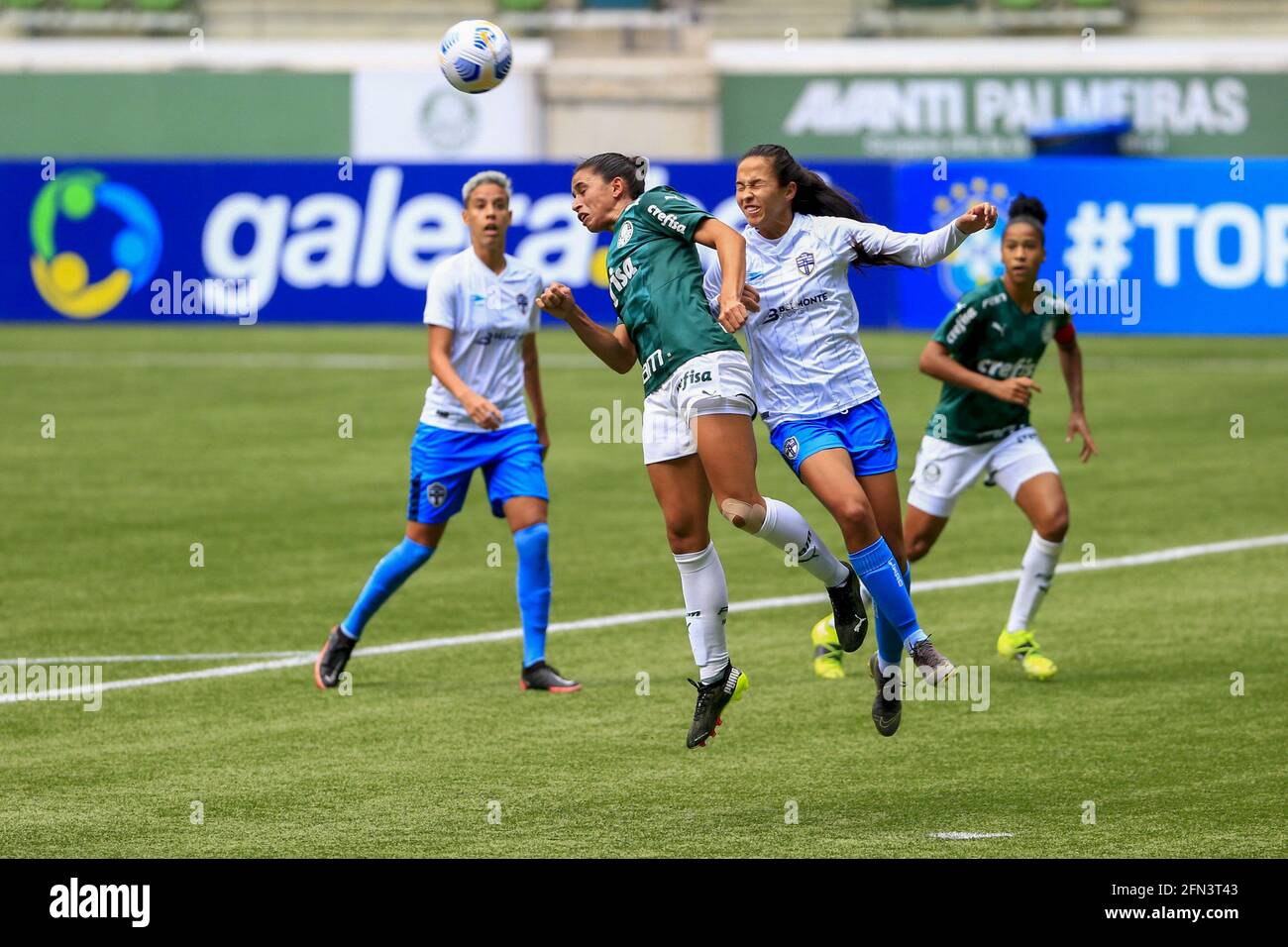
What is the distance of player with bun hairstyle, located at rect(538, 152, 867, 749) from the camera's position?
8.28 meters

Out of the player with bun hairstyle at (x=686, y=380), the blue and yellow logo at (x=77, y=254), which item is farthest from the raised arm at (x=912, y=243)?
the blue and yellow logo at (x=77, y=254)

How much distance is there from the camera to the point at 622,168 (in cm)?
857

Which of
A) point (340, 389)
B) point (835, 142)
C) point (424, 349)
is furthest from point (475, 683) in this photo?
point (835, 142)

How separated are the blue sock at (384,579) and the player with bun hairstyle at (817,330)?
7.42 feet

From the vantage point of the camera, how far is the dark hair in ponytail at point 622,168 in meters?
8.52

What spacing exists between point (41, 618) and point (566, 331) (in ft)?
62.1

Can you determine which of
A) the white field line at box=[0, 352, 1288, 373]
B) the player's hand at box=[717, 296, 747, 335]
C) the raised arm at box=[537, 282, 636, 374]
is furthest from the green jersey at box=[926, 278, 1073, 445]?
the white field line at box=[0, 352, 1288, 373]

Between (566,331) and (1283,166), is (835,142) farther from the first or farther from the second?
(1283,166)

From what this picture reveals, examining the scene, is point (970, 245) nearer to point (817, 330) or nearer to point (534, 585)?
point (534, 585)

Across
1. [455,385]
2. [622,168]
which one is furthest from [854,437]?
[455,385]

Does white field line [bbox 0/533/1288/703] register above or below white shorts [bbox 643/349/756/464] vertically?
below

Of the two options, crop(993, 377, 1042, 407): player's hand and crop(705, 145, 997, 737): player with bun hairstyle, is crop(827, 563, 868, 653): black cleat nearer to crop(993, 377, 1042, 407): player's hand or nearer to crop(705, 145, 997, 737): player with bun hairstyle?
crop(705, 145, 997, 737): player with bun hairstyle

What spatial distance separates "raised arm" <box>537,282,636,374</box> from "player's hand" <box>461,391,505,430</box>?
126 centimetres

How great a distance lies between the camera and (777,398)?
8.86 m
